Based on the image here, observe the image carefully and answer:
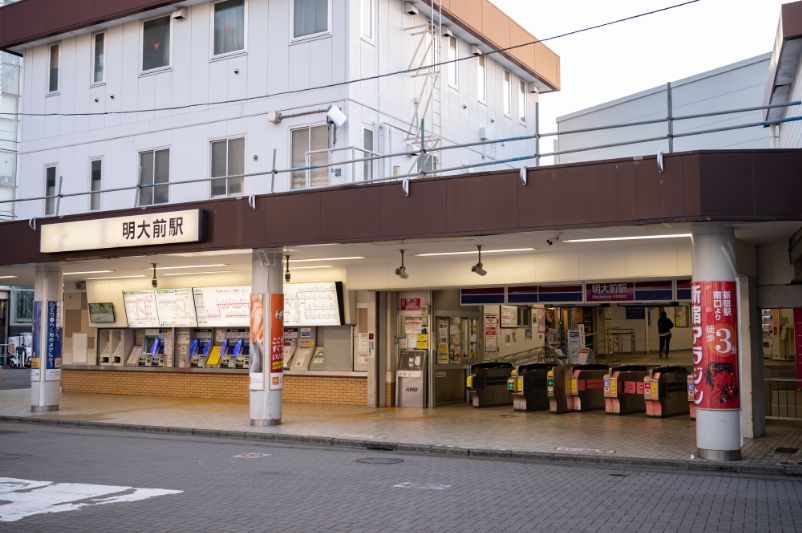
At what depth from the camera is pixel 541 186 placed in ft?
40.4

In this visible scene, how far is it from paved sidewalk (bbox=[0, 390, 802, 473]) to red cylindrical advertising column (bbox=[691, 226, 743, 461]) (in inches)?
17.0

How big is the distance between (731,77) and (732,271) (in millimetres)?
10685

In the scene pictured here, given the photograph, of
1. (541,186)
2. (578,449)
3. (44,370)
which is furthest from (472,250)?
(44,370)

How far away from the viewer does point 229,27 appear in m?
20.5

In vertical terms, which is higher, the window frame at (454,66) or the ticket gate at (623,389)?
the window frame at (454,66)

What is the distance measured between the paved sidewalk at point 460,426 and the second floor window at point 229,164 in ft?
19.2

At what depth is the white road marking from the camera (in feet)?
26.9

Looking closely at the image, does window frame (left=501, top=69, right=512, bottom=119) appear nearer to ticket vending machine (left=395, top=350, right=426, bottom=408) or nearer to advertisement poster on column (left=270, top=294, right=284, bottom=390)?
ticket vending machine (left=395, top=350, right=426, bottom=408)

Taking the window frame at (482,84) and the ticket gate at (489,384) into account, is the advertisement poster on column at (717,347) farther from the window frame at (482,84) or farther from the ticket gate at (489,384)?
the window frame at (482,84)

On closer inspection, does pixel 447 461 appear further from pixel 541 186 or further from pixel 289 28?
pixel 289 28

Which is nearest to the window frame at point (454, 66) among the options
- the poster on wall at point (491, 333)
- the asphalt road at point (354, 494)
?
the poster on wall at point (491, 333)

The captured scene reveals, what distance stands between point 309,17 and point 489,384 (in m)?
10.5

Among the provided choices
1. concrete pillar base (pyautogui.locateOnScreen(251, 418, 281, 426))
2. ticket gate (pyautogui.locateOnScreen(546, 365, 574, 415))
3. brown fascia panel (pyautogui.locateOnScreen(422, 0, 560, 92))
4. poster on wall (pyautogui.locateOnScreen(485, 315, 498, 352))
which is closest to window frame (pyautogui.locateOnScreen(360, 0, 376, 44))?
brown fascia panel (pyautogui.locateOnScreen(422, 0, 560, 92))

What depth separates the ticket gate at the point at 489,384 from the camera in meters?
19.2
